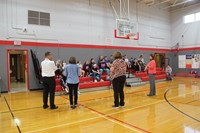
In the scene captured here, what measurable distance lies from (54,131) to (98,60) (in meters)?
7.75

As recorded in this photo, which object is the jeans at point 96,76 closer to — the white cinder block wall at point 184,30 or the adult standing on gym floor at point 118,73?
the adult standing on gym floor at point 118,73

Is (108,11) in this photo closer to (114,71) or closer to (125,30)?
(125,30)

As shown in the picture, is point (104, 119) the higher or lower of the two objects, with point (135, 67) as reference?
lower

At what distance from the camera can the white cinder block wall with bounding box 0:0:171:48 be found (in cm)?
805

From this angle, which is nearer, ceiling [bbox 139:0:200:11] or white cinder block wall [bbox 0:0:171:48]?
white cinder block wall [bbox 0:0:171:48]

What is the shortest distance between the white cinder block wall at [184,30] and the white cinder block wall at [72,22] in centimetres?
277

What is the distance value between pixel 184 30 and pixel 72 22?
10.00 m

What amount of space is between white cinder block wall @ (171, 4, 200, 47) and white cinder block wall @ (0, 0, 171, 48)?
109 inches

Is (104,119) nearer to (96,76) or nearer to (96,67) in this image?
(96,76)

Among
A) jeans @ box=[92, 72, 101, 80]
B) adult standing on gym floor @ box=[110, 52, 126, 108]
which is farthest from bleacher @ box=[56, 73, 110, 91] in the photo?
adult standing on gym floor @ box=[110, 52, 126, 108]

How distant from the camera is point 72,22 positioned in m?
9.82

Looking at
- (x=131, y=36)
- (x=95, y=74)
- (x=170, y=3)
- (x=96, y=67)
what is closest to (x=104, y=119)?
(x=95, y=74)

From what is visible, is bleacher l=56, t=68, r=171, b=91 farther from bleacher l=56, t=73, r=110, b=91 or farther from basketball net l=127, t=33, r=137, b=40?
basketball net l=127, t=33, r=137, b=40

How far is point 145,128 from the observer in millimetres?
3314
